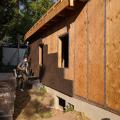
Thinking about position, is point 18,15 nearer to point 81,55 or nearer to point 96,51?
point 81,55

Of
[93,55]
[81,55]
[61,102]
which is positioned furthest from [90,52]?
[61,102]

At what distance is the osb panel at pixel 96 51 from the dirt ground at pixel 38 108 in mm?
1179

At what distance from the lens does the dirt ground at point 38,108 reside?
10.4 meters

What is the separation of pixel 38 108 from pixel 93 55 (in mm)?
4217

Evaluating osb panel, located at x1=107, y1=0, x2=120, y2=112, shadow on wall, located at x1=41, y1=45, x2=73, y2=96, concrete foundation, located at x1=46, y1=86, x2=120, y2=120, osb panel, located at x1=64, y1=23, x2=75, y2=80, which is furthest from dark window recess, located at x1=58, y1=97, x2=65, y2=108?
osb panel, located at x1=107, y1=0, x2=120, y2=112

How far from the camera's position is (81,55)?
995 cm

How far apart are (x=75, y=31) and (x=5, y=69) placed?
21088 millimetres

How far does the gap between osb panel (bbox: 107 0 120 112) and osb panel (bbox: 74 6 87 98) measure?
1864mm

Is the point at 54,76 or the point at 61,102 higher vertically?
the point at 54,76

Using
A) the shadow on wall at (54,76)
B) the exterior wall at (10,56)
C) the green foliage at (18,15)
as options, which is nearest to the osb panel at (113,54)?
the shadow on wall at (54,76)

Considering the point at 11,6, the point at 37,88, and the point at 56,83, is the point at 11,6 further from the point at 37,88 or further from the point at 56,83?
the point at 56,83

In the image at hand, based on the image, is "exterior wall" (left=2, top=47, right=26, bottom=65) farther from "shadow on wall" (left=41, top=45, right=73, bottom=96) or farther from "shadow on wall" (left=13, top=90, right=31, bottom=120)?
"shadow on wall" (left=13, top=90, right=31, bottom=120)

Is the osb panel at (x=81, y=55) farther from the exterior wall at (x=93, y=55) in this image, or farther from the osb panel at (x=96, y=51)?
the osb panel at (x=96, y=51)

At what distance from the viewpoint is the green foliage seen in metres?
27.5
